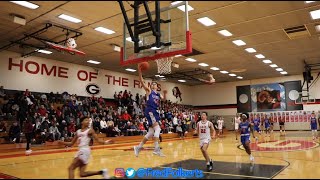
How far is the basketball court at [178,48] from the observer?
650cm

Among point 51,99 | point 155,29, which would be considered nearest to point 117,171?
point 155,29

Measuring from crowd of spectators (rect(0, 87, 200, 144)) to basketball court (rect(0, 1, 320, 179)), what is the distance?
1.16 m

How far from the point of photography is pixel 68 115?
15336 mm

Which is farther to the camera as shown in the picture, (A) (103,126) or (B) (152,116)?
(A) (103,126)

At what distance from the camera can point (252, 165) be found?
281 inches

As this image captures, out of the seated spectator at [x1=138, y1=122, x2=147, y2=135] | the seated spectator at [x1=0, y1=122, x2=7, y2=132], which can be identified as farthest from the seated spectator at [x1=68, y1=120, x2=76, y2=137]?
the seated spectator at [x1=138, y1=122, x2=147, y2=135]

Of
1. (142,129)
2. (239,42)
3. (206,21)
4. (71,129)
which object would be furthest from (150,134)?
(142,129)

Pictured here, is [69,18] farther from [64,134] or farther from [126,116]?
[126,116]

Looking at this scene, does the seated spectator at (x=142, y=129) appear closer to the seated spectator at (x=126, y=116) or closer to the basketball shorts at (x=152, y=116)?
the seated spectator at (x=126, y=116)

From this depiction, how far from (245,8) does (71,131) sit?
10335 mm

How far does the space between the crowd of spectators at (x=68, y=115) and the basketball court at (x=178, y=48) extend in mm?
1161

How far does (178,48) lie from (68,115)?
→ 10641 millimetres

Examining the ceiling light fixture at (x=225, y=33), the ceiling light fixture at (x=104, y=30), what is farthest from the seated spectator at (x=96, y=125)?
the ceiling light fixture at (x=225, y=33)
